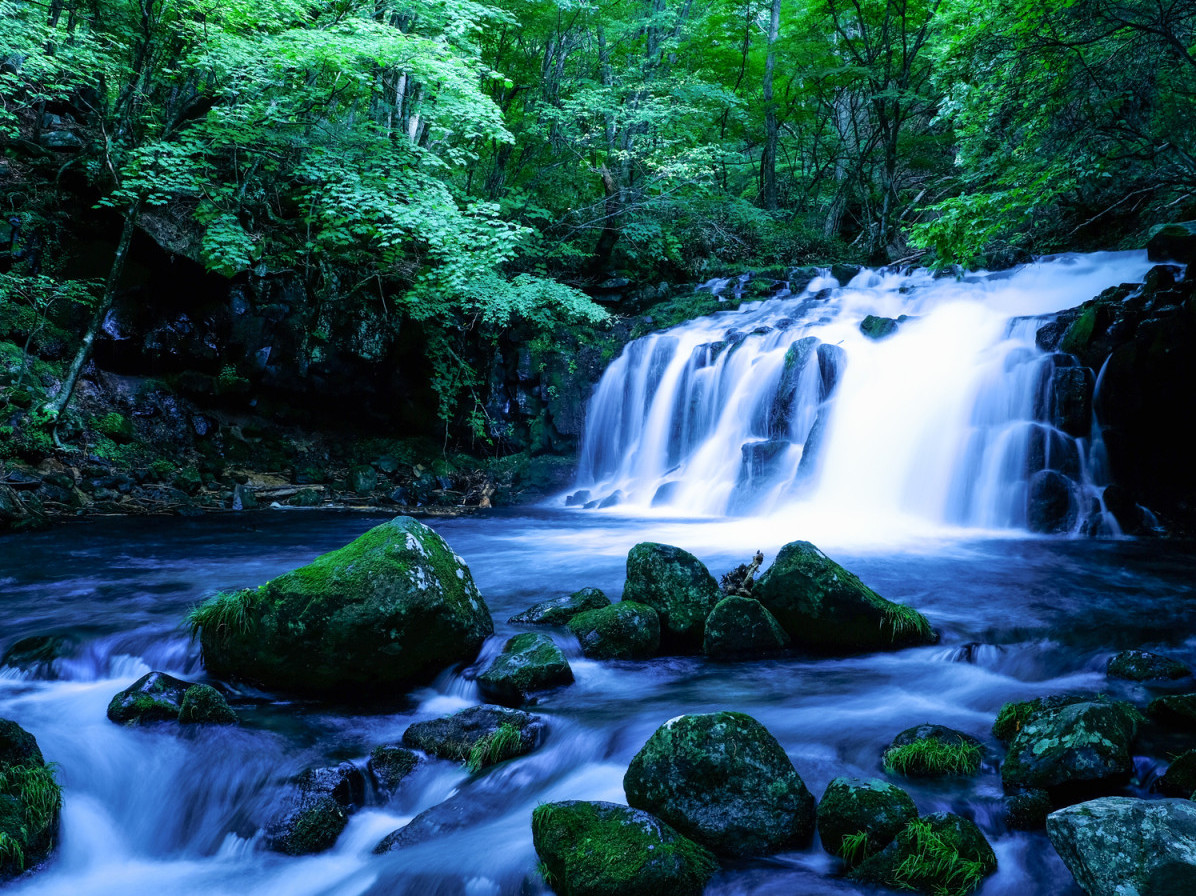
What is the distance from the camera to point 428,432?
15.7 metres

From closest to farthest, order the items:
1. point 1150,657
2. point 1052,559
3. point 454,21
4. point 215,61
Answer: point 1150,657 → point 1052,559 → point 215,61 → point 454,21

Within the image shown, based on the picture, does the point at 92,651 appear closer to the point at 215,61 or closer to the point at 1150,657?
the point at 1150,657

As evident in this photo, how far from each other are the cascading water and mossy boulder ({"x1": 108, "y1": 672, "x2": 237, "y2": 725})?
29.0 ft

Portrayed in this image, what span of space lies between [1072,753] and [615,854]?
7.06ft

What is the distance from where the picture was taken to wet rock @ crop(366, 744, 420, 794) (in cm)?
391

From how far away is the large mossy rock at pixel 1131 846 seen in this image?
→ 2.38m

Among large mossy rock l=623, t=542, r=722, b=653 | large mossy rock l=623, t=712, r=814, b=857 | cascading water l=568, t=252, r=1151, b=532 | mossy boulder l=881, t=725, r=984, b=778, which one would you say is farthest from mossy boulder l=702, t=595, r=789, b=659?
cascading water l=568, t=252, r=1151, b=532

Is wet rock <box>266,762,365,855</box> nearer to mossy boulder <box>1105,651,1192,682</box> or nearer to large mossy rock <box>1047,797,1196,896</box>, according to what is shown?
large mossy rock <box>1047,797,1196,896</box>

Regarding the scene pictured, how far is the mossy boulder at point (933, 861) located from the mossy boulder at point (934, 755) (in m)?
0.74

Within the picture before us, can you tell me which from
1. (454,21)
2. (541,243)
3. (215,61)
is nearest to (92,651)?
(215,61)

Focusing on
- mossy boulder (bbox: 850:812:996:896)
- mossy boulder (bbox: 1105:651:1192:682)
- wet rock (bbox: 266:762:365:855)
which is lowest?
wet rock (bbox: 266:762:365:855)

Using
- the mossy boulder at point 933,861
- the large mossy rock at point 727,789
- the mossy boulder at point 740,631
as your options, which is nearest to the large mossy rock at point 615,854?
the large mossy rock at point 727,789

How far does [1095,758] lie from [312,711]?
13.8 ft

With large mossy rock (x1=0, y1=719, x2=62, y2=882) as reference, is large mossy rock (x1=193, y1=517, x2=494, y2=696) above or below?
above
